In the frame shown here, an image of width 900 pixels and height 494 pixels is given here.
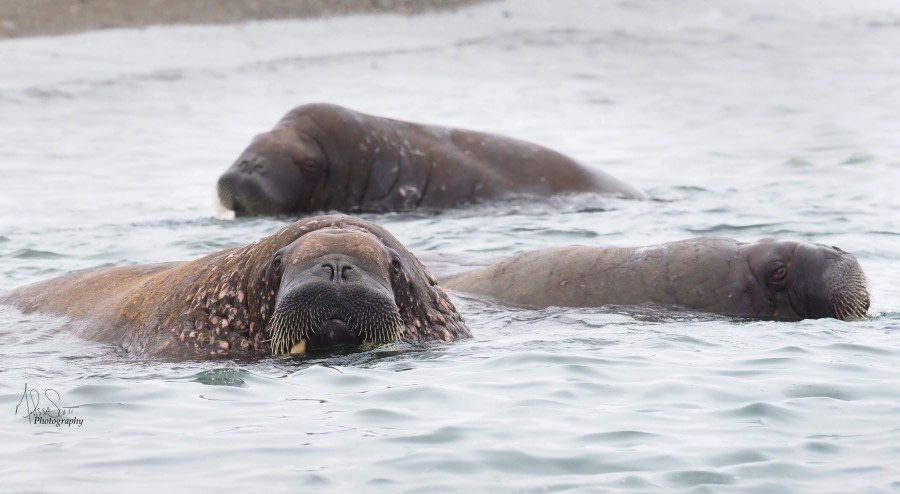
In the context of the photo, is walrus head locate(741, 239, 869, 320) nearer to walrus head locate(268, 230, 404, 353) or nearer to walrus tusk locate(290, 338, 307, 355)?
walrus head locate(268, 230, 404, 353)

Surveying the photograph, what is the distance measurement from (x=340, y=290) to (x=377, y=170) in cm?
829

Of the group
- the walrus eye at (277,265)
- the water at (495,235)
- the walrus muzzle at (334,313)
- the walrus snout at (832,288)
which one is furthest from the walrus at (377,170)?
the walrus muzzle at (334,313)

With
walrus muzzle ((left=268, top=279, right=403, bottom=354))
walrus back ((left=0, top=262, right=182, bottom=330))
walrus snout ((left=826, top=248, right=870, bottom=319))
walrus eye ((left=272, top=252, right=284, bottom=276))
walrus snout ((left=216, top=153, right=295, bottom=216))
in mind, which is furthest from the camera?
walrus snout ((left=216, top=153, right=295, bottom=216))

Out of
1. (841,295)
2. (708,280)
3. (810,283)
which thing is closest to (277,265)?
(708,280)

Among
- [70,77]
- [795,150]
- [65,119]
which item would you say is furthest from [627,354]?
[70,77]

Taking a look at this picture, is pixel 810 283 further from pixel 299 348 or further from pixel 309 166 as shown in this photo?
pixel 309 166

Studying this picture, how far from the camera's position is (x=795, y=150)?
21859mm

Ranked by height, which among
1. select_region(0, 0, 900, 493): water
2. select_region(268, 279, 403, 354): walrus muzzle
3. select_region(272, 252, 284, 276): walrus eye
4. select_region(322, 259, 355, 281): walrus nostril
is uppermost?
select_region(322, 259, 355, 281): walrus nostril

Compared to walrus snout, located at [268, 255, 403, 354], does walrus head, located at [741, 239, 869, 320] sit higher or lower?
lower

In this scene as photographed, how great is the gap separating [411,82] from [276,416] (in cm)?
2378

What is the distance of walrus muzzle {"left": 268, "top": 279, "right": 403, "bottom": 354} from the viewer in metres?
7.88

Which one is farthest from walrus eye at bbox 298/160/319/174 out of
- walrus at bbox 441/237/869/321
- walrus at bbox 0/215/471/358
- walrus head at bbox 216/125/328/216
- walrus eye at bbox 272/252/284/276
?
walrus eye at bbox 272/252/284/276

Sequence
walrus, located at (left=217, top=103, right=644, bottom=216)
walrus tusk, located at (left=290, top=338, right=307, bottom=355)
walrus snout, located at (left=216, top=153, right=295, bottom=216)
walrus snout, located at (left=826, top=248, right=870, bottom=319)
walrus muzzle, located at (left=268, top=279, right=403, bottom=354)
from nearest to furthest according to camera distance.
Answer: walrus muzzle, located at (left=268, top=279, right=403, bottom=354)
walrus tusk, located at (left=290, top=338, right=307, bottom=355)
walrus snout, located at (left=826, top=248, right=870, bottom=319)
walrus snout, located at (left=216, top=153, right=295, bottom=216)
walrus, located at (left=217, top=103, right=644, bottom=216)

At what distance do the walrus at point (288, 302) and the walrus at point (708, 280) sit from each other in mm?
1343
